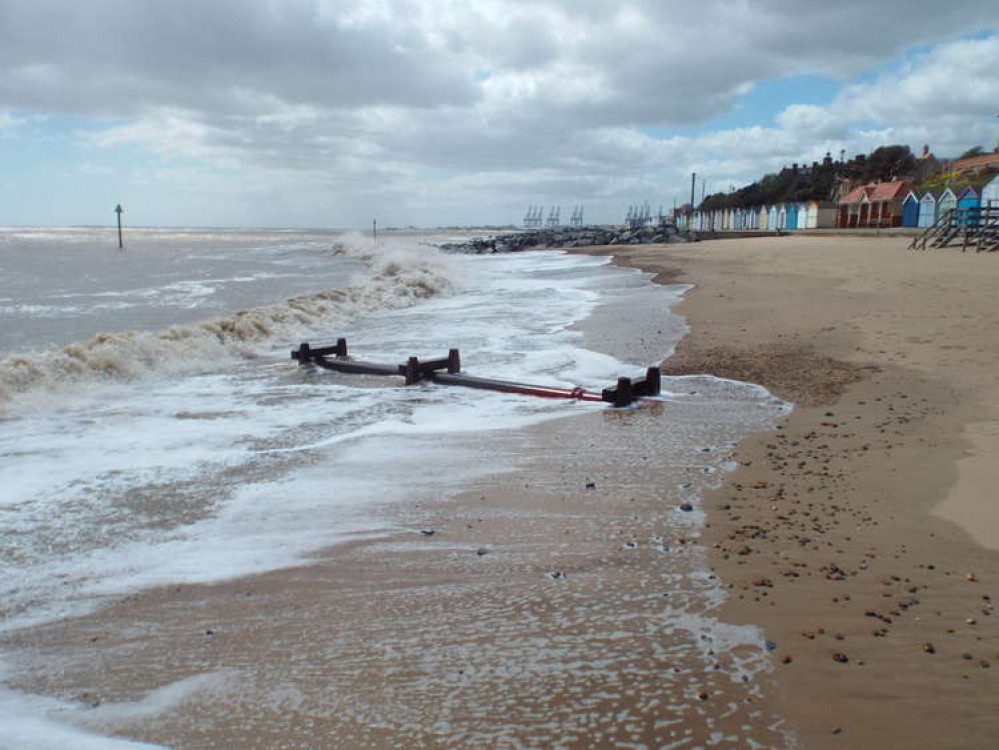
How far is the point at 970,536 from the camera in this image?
363 centimetres

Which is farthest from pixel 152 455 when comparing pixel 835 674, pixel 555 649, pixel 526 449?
pixel 835 674

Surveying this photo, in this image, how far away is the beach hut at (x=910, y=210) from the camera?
2046 inches

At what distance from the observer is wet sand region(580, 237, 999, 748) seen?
2.42 meters

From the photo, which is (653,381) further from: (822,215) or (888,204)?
(822,215)

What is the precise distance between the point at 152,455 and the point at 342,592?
3.11 meters

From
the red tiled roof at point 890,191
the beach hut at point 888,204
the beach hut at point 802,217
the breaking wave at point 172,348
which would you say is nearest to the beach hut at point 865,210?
the beach hut at point 888,204

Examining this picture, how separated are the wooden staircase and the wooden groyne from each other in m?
19.6

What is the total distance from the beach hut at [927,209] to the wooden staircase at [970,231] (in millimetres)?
25781

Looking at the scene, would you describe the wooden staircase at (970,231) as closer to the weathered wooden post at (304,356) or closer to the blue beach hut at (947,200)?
the weathered wooden post at (304,356)

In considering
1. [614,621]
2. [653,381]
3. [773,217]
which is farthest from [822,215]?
[614,621]

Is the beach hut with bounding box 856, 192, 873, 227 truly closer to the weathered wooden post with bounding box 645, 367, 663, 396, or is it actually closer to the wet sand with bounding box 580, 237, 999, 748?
the wet sand with bounding box 580, 237, 999, 748

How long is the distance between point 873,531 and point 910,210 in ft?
194

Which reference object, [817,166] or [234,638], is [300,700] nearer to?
[234,638]

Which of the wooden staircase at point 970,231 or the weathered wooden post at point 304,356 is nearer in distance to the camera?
the weathered wooden post at point 304,356
